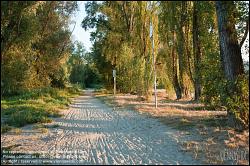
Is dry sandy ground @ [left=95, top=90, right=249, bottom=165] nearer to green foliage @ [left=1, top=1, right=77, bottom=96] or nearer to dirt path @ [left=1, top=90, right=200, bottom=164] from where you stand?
dirt path @ [left=1, top=90, right=200, bottom=164]

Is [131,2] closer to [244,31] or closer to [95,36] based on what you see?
[95,36]

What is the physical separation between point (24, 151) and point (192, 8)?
16522 mm

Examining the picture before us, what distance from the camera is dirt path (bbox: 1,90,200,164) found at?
28.7 feet

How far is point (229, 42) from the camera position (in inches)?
474

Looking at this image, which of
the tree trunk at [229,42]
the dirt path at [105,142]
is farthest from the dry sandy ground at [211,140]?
the tree trunk at [229,42]

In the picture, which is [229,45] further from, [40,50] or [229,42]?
[40,50]

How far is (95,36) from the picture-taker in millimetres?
46250

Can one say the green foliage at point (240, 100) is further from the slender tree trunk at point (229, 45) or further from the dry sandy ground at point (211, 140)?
the slender tree trunk at point (229, 45)

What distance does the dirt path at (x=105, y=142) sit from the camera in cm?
873

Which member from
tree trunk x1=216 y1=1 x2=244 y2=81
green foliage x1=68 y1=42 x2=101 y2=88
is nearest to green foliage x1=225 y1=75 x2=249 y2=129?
tree trunk x1=216 y1=1 x2=244 y2=81

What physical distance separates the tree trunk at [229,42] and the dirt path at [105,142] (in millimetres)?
2886

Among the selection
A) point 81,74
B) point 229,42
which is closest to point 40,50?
point 229,42

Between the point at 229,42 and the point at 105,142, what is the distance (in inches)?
214

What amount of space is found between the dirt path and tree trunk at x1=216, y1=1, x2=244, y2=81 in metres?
2.89
